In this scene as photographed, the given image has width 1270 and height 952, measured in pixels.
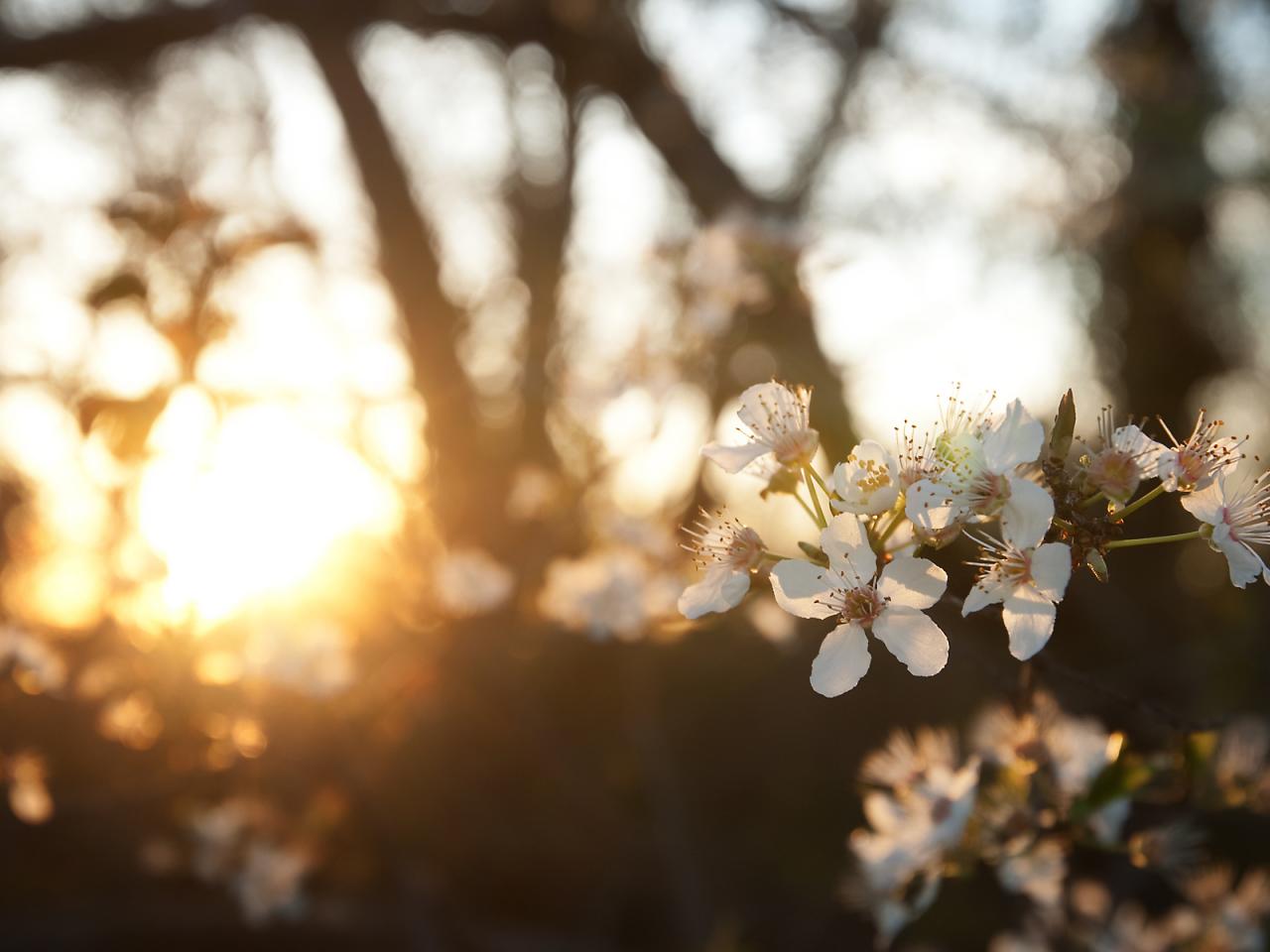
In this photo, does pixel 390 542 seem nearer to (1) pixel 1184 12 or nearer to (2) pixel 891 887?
(2) pixel 891 887

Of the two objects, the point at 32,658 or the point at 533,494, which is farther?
the point at 533,494

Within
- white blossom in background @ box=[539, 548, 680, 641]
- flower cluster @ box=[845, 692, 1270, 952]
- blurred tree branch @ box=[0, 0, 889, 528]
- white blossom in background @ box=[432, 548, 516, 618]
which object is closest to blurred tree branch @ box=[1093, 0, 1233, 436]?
blurred tree branch @ box=[0, 0, 889, 528]

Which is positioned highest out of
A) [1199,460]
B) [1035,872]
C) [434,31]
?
[1199,460]

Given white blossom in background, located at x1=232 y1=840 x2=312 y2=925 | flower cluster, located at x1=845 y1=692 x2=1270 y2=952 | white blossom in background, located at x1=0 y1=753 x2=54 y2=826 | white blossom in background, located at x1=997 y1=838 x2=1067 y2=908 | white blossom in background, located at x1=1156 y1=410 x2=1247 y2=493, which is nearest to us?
white blossom in background, located at x1=1156 y1=410 x2=1247 y2=493

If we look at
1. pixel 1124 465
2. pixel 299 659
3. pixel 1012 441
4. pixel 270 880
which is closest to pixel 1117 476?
pixel 1124 465

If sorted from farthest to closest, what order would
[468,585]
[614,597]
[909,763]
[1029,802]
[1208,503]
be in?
[468,585]
[614,597]
[909,763]
[1029,802]
[1208,503]

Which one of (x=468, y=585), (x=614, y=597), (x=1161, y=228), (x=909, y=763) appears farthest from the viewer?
(x=1161, y=228)

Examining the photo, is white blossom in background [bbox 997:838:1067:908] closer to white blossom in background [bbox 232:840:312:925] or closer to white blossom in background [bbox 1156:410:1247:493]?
white blossom in background [bbox 1156:410:1247:493]

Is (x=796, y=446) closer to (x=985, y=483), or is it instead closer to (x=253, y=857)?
(x=985, y=483)
